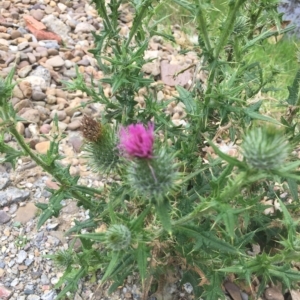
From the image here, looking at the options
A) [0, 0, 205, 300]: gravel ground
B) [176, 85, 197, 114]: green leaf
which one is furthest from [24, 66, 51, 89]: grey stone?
[176, 85, 197, 114]: green leaf

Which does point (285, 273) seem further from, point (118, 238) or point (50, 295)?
point (50, 295)

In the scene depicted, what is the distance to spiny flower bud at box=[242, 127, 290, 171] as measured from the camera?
179cm

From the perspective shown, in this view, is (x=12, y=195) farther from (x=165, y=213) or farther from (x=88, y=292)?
(x=165, y=213)

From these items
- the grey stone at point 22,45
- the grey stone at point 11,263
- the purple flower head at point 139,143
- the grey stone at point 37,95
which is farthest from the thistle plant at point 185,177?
the grey stone at point 22,45

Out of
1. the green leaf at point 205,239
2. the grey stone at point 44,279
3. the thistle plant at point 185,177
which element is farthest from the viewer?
the grey stone at point 44,279

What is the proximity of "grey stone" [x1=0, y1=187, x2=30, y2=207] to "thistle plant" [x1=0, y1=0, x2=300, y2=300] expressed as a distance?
29.0 inches

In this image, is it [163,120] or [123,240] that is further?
[163,120]

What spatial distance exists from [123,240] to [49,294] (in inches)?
57.6

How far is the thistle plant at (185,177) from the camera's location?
192 cm

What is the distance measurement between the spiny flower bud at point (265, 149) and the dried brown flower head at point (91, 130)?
2.61 ft

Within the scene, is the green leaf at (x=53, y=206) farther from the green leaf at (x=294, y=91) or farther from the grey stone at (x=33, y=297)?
the green leaf at (x=294, y=91)

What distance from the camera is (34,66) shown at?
16.6ft

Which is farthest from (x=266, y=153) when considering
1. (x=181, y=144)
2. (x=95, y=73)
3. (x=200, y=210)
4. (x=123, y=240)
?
(x=95, y=73)

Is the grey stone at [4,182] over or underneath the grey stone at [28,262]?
over
